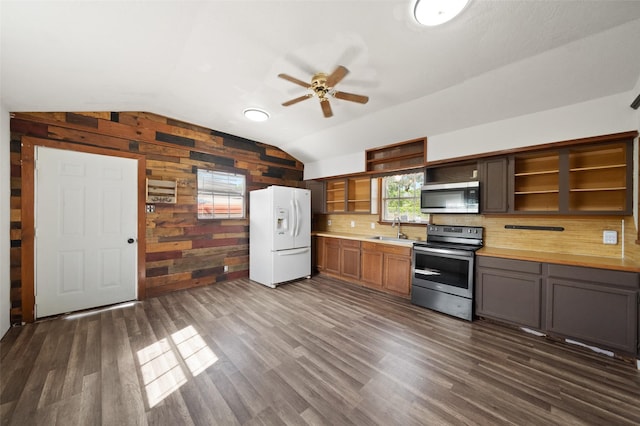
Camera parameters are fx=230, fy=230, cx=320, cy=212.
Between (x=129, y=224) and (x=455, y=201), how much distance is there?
15.7 feet

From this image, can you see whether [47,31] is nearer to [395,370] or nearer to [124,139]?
[124,139]

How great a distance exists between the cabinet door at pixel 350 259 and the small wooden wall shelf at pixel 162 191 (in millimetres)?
3075

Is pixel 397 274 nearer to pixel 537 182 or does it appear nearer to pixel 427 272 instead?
pixel 427 272

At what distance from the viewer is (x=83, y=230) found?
3.06 metres

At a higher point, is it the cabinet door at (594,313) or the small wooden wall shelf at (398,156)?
the small wooden wall shelf at (398,156)

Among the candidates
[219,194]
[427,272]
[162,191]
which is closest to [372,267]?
[427,272]

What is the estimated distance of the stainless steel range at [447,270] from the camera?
2939mm

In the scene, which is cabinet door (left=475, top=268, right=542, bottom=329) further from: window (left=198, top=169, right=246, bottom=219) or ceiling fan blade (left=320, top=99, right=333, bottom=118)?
window (left=198, top=169, right=246, bottom=219)

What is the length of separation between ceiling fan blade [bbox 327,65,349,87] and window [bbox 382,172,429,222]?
2490 millimetres

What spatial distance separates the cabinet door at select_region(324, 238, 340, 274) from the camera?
4621mm

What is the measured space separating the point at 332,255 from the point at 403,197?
5.89 feet

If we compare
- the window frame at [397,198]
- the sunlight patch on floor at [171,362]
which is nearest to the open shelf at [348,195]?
the window frame at [397,198]

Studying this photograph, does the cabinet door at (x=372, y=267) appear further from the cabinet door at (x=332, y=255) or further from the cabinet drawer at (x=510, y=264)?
the cabinet drawer at (x=510, y=264)

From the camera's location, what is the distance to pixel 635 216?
2387 millimetres
